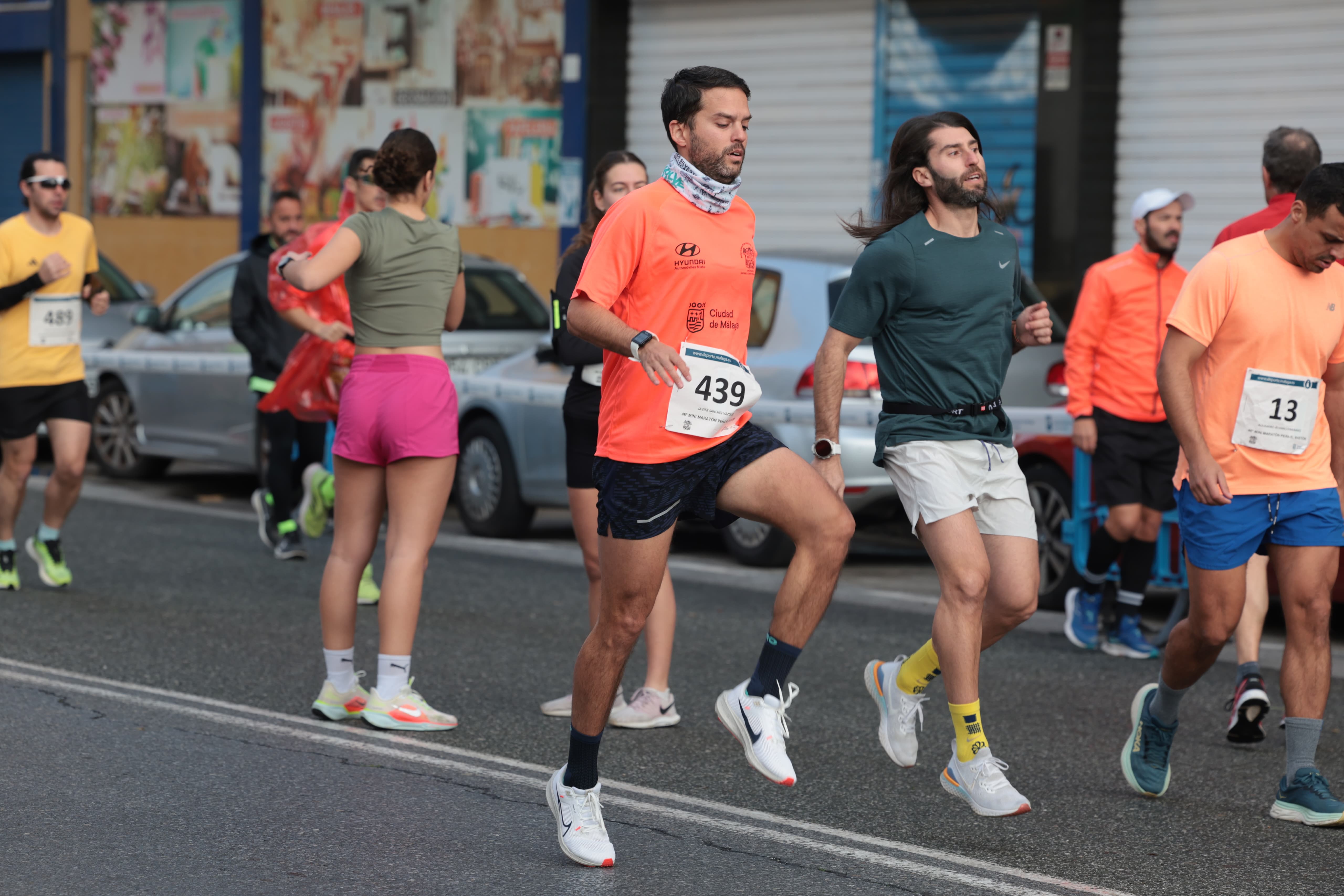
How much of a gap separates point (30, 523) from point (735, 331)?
7691mm

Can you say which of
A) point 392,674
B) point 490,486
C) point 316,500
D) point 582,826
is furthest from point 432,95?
point 582,826

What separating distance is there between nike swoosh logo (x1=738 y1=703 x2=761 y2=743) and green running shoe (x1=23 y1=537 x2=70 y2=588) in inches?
209

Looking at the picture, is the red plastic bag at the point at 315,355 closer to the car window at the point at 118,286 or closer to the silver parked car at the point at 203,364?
the silver parked car at the point at 203,364

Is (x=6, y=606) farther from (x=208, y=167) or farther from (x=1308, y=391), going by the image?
(x=208, y=167)

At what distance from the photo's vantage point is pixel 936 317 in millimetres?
5211

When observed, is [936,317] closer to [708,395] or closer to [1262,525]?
[708,395]

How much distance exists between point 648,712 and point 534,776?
2.64 ft

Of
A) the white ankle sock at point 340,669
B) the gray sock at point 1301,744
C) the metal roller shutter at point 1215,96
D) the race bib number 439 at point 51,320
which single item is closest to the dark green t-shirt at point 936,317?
the gray sock at point 1301,744


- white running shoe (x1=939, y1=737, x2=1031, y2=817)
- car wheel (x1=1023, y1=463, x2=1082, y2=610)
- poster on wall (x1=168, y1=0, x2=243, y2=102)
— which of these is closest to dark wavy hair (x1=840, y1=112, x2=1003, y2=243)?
white running shoe (x1=939, y1=737, x2=1031, y2=817)

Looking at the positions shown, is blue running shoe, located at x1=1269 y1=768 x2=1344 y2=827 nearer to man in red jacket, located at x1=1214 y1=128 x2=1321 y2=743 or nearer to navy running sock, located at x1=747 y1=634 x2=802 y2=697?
man in red jacket, located at x1=1214 y1=128 x2=1321 y2=743

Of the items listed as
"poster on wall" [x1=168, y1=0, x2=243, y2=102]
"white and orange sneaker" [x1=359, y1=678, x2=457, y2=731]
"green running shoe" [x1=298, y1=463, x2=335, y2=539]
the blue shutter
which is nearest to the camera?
"white and orange sneaker" [x1=359, y1=678, x2=457, y2=731]

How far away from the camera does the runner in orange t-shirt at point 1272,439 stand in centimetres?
538

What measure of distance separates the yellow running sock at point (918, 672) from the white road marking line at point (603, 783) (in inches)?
18.6

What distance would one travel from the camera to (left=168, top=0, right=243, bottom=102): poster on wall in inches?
817
